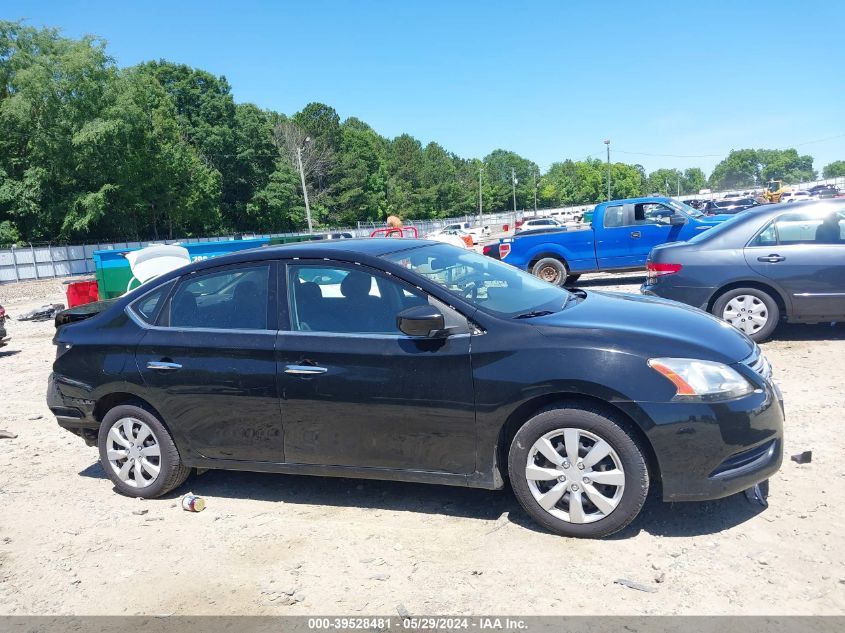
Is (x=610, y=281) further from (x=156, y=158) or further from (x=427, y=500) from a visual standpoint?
(x=156, y=158)

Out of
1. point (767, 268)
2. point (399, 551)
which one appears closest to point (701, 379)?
point (399, 551)

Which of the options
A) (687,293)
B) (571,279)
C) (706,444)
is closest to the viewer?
(706,444)

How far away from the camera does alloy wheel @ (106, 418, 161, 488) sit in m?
4.70

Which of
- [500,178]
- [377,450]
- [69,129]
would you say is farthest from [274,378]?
[500,178]

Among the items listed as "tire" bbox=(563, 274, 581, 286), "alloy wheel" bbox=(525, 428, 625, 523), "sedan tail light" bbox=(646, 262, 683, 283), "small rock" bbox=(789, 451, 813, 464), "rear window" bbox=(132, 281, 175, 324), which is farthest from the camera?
"tire" bbox=(563, 274, 581, 286)

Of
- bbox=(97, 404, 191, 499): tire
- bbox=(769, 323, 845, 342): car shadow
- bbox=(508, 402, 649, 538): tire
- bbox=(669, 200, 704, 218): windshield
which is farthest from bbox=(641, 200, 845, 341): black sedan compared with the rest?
bbox=(669, 200, 704, 218): windshield

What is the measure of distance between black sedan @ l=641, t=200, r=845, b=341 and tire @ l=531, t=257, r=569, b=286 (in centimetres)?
625

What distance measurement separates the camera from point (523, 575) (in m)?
3.37

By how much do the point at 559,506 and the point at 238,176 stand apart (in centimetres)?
6260

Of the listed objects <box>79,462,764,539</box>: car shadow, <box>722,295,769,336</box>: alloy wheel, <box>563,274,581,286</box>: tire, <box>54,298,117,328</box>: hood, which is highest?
<box>54,298,117,328</box>: hood

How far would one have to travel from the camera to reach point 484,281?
4469 mm

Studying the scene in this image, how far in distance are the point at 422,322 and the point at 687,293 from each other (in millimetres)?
5158

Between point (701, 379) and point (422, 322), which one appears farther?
point (422, 322)

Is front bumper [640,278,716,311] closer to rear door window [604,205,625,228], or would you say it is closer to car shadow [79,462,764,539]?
car shadow [79,462,764,539]
